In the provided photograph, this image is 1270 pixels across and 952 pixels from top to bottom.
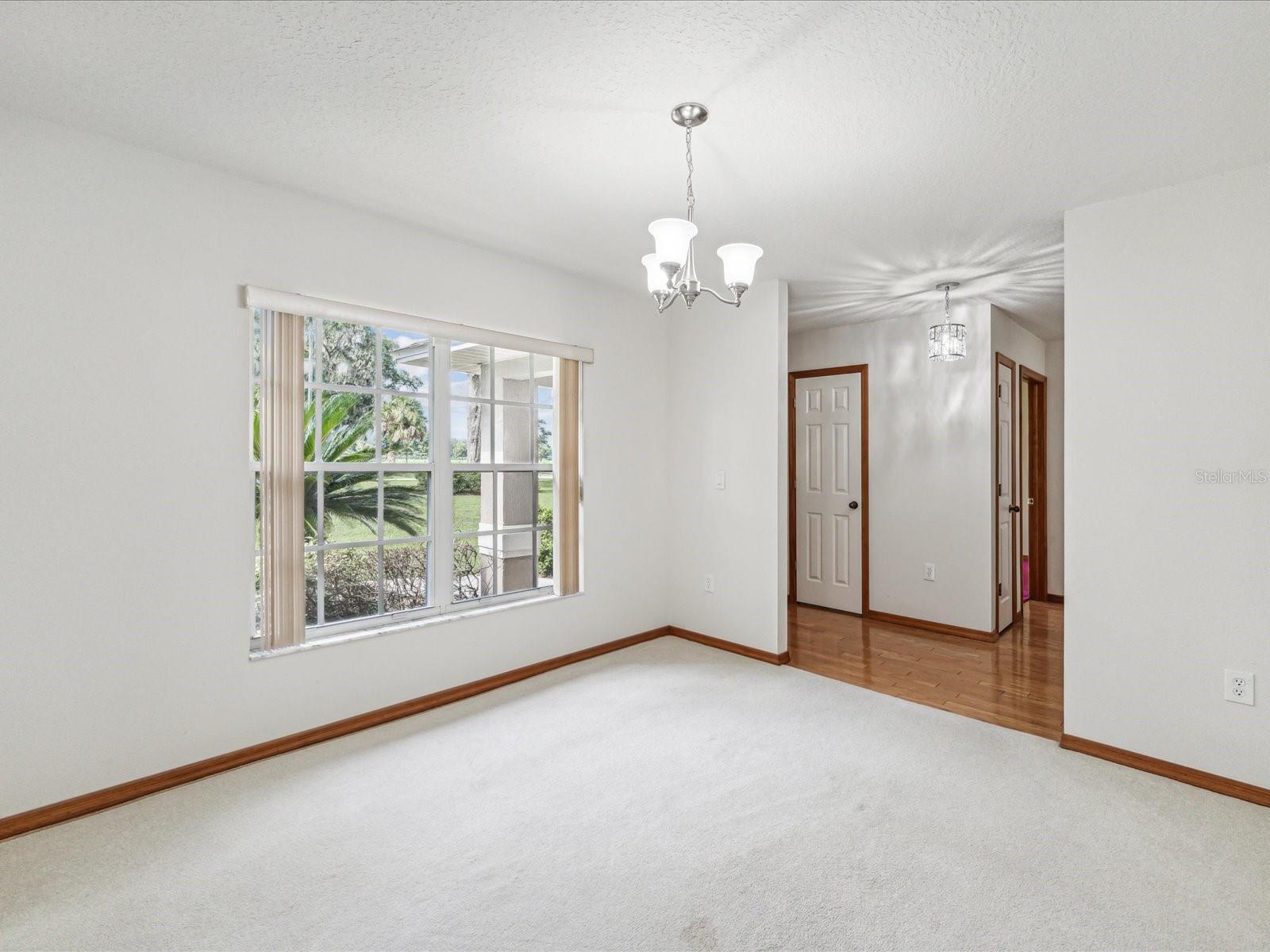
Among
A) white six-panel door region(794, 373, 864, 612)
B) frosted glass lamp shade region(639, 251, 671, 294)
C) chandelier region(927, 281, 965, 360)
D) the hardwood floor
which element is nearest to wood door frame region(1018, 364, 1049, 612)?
the hardwood floor

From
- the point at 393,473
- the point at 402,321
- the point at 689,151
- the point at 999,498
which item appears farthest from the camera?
the point at 999,498

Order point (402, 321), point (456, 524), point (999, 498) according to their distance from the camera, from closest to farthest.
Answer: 1. point (402, 321)
2. point (456, 524)
3. point (999, 498)

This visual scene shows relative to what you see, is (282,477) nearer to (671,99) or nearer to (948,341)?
(671,99)

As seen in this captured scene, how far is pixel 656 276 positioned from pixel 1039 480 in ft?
16.4

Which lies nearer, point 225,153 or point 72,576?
point 72,576

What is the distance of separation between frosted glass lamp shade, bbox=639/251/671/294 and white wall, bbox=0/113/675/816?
4.96ft

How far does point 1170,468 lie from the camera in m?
2.62

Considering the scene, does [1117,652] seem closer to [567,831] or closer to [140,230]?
[567,831]

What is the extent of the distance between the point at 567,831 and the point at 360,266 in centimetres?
260

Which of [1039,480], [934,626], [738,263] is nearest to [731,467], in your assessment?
[934,626]

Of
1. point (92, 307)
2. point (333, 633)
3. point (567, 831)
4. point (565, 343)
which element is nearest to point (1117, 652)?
point (567, 831)

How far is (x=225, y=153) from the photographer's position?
2465 mm

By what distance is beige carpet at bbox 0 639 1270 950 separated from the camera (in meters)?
1.74

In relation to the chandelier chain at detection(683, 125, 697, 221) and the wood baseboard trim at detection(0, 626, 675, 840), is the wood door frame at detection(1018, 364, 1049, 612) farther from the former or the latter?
the chandelier chain at detection(683, 125, 697, 221)
